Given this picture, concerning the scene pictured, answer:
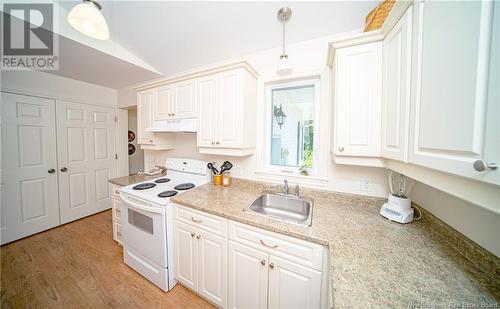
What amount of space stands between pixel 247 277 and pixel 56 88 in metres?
3.78

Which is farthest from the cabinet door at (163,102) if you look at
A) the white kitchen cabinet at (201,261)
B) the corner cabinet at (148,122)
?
the white kitchen cabinet at (201,261)

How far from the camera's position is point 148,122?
7.02 ft

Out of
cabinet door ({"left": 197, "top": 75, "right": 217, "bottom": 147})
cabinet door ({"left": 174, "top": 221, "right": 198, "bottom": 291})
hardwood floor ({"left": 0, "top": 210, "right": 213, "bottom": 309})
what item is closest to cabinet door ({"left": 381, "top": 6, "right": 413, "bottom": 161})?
cabinet door ({"left": 197, "top": 75, "right": 217, "bottom": 147})

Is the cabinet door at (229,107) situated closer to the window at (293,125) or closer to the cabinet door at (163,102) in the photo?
the window at (293,125)

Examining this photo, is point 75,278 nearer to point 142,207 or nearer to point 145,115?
point 142,207

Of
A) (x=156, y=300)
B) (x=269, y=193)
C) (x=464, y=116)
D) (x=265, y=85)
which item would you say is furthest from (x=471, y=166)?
(x=156, y=300)

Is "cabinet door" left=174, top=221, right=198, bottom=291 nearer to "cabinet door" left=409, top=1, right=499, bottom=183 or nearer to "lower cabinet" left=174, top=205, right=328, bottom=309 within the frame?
"lower cabinet" left=174, top=205, right=328, bottom=309

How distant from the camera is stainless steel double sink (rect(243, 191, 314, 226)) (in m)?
1.50

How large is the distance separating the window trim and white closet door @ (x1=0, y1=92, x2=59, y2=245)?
3265mm

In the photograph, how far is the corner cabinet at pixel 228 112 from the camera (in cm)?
153

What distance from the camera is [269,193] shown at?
166 centimetres

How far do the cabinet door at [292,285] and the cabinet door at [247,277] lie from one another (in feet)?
0.19

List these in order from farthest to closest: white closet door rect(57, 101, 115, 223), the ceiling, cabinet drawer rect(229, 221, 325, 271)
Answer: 1. white closet door rect(57, 101, 115, 223)
2. the ceiling
3. cabinet drawer rect(229, 221, 325, 271)

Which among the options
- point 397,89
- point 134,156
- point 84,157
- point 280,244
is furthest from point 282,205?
point 134,156
